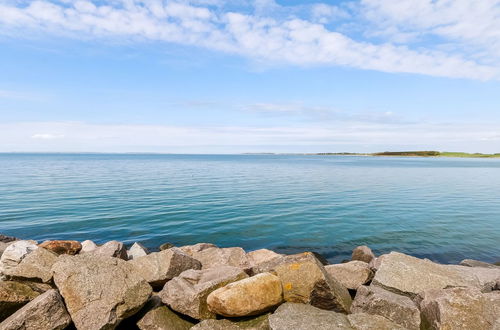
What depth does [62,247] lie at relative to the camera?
12.3 meters

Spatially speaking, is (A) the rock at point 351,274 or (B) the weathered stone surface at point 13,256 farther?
(B) the weathered stone surface at point 13,256

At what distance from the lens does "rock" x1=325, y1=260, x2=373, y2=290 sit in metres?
9.79

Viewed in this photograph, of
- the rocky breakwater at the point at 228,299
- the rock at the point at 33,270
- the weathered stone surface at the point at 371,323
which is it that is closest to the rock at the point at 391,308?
the rocky breakwater at the point at 228,299

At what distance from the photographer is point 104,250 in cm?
1182

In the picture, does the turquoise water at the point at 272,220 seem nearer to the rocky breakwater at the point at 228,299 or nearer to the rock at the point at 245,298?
the rocky breakwater at the point at 228,299


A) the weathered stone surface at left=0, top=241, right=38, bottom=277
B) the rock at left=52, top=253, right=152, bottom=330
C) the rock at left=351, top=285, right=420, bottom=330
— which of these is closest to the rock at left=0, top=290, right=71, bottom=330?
the rock at left=52, top=253, right=152, bottom=330

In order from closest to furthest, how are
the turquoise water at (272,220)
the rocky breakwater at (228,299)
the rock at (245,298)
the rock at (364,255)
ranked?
the rocky breakwater at (228,299), the rock at (245,298), the rock at (364,255), the turquoise water at (272,220)

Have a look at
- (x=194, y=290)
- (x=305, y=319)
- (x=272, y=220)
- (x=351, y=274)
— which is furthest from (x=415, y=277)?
(x=272, y=220)

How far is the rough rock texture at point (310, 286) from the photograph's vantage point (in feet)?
26.1

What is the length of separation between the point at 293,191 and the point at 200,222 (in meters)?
19.2

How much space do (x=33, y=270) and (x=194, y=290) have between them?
4.73 metres

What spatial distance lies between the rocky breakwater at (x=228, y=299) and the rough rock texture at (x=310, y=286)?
25 millimetres

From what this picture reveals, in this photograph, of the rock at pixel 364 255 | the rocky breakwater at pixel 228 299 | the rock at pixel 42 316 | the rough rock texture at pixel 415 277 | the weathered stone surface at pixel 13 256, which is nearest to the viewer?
the rock at pixel 42 316

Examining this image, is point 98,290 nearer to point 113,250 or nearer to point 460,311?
point 113,250
